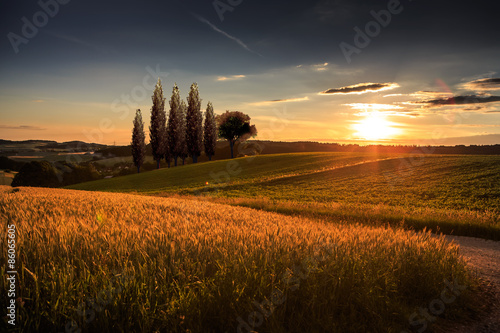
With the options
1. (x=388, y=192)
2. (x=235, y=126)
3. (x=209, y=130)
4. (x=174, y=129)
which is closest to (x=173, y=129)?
(x=174, y=129)

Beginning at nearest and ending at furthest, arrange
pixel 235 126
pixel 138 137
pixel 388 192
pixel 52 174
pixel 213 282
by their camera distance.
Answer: pixel 213 282
pixel 388 192
pixel 52 174
pixel 138 137
pixel 235 126

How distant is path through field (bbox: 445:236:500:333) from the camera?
458 cm

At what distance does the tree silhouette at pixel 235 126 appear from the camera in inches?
3445

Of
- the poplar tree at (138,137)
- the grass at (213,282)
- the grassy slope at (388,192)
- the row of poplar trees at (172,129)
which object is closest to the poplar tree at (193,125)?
the row of poplar trees at (172,129)

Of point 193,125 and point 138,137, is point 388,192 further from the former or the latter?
point 138,137

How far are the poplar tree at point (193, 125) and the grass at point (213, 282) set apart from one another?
7008cm

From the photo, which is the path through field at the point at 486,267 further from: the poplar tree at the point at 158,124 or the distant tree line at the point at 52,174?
the poplar tree at the point at 158,124

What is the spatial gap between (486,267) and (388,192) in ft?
68.4

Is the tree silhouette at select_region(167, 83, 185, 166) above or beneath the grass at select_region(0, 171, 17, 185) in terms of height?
above

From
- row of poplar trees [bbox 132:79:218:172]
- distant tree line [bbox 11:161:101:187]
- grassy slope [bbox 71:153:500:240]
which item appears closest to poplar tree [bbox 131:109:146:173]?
row of poplar trees [bbox 132:79:218:172]

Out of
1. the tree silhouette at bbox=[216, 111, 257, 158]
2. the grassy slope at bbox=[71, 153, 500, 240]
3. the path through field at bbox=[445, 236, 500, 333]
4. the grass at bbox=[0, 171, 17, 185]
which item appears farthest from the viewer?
the tree silhouette at bbox=[216, 111, 257, 158]

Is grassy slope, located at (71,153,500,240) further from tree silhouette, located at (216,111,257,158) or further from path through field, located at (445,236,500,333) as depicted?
tree silhouette, located at (216,111,257,158)

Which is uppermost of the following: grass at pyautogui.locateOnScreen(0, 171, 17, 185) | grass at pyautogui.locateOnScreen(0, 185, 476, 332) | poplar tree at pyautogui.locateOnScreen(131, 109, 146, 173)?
poplar tree at pyautogui.locateOnScreen(131, 109, 146, 173)

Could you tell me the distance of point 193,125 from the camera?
7400cm
